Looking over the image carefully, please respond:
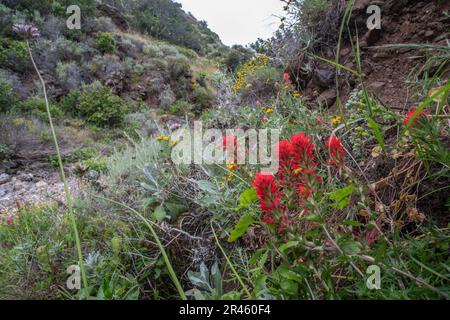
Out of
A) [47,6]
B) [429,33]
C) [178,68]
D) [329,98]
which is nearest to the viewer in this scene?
[429,33]

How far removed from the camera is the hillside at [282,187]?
74 centimetres

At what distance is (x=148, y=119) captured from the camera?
6.89 meters

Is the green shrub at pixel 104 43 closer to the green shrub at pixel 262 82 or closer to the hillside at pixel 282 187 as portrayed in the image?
the hillside at pixel 282 187

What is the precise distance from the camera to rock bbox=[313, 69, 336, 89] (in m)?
2.42

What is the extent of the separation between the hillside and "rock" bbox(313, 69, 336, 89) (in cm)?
1

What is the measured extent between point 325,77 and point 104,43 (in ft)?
29.8

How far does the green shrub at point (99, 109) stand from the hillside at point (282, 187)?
5.07 feet

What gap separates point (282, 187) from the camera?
3.28ft

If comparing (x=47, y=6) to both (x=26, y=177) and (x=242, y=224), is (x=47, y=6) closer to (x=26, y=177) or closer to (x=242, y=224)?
(x=26, y=177)

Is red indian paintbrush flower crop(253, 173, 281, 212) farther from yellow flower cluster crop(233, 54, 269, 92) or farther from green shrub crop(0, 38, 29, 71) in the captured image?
green shrub crop(0, 38, 29, 71)

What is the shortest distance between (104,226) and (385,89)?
204 cm

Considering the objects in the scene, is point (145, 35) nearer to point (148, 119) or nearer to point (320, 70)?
point (148, 119)

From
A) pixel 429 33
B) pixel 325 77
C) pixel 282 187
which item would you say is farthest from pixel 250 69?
pixel 282 187
